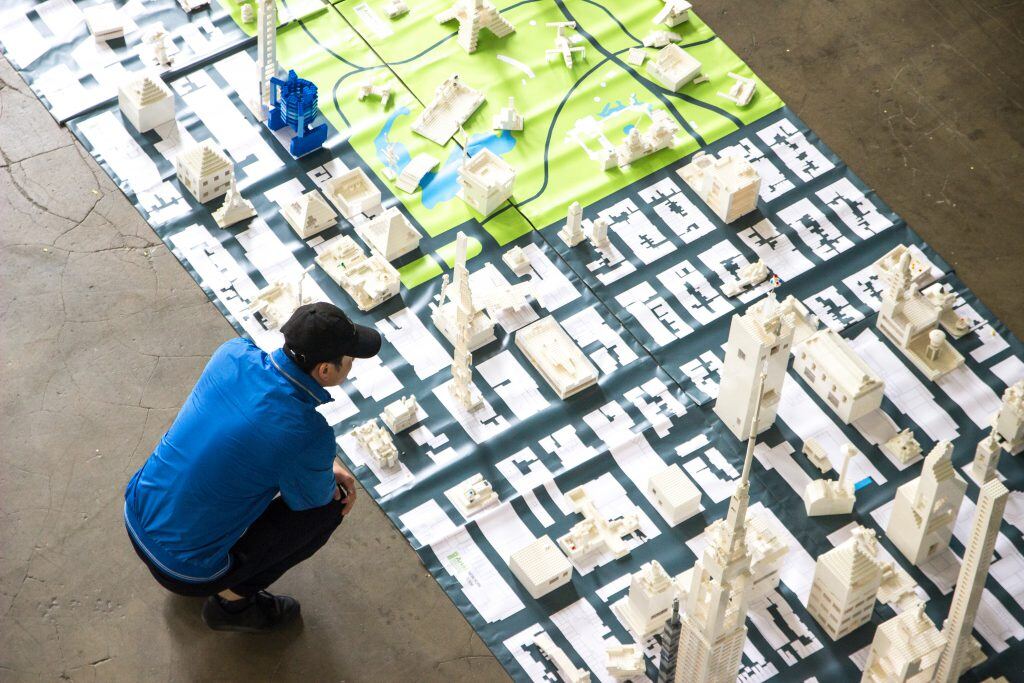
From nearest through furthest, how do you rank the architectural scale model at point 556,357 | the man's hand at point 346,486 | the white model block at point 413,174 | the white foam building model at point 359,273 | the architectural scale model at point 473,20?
the man's hand at point 346,486, the architectural scale model at point 556,357, the white foam building model at point 359,273, the white model block at point 413,174, the architectural scale model at point 473,20

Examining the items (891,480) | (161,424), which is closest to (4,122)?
(161,424)

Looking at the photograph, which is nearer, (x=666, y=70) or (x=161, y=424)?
(x=161, y=424)

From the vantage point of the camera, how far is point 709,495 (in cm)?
842

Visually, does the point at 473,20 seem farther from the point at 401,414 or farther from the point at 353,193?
the point at 401,414

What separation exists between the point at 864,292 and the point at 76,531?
13.8 ft

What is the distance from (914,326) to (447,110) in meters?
2.90

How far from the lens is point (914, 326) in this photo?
29.0ft

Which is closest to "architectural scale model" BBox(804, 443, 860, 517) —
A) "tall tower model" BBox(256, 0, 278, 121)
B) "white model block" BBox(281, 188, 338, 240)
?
"white model block" BBox(281, 188, 338, 240)

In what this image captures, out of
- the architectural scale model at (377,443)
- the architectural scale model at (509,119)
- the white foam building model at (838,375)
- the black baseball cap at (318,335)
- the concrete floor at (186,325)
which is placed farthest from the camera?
the architectural scale model at (509,119)

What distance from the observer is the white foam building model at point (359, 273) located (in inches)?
356

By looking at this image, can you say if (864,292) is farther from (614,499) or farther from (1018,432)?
(614,499)

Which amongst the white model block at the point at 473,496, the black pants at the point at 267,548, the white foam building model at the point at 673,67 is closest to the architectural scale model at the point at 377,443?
the white model block at the point at 473,496

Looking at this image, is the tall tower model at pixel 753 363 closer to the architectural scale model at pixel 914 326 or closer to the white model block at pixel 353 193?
the architectural scale model at pixel 914 326

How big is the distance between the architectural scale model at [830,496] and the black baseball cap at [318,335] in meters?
2.44
